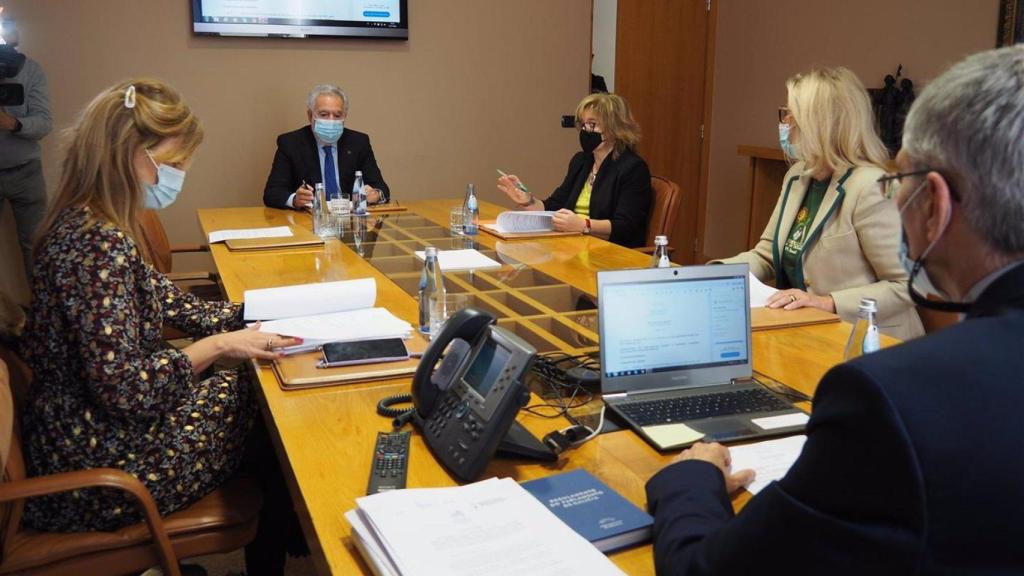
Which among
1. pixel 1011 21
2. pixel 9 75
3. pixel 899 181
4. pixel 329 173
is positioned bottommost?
pixel 329 173

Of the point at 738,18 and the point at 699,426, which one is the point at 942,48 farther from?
the point at 699,426

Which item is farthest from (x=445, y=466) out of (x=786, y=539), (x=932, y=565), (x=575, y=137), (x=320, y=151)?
(x=575, y=137)

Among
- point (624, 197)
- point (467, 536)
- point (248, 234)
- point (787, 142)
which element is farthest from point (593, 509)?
point (624, 197)

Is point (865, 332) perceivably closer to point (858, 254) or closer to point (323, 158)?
point (858, 254)

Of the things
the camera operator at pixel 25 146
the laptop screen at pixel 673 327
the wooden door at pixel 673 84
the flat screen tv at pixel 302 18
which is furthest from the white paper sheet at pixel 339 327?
the wooden door at pixel 673 84

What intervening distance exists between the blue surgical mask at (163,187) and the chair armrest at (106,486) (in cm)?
71

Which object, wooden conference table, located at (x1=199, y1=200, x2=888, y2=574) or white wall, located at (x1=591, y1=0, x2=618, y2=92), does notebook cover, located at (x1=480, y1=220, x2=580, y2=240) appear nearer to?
wooden conference table, located at (x1=199, y1=200, x2=888, y2=574)

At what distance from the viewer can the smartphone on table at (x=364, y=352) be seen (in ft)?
5.84

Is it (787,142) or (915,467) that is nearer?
(915,467)

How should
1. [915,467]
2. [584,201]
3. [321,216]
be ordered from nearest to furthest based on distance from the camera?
[915,467]
[321,216]
[584,201]

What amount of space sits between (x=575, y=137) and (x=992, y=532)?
17.2 ft

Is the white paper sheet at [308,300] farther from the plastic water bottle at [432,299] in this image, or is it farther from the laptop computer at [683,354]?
the laptop computer at [683,354]

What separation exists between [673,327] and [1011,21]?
3.35 m

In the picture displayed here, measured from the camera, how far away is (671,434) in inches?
56.8
